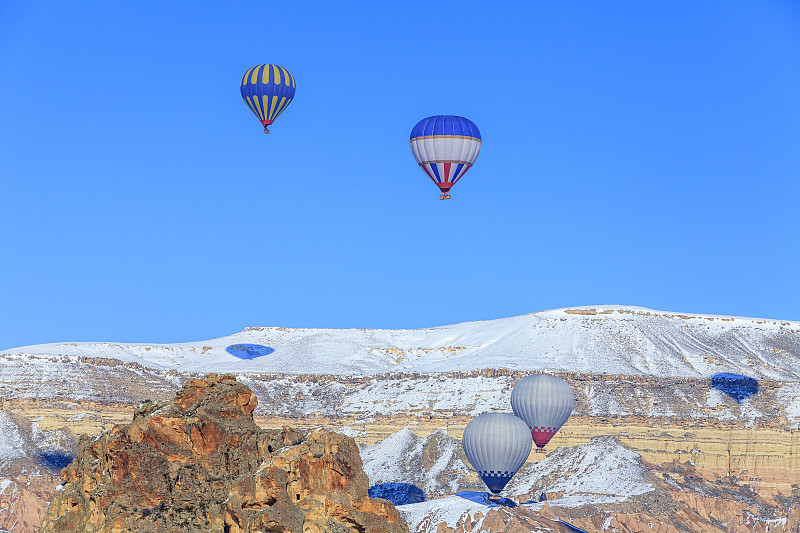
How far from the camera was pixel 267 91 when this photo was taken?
383 ft

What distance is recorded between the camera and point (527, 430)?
126 m

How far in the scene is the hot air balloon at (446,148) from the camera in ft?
366

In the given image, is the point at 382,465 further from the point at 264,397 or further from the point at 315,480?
the point at 315,480

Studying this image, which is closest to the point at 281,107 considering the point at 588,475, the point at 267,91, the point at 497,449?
the point at 267,91

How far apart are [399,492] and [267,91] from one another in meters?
49.5

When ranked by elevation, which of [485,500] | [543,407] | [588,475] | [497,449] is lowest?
[588,475]

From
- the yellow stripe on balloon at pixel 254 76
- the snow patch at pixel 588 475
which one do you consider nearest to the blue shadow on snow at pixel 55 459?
the snow patch at pixel 588 475

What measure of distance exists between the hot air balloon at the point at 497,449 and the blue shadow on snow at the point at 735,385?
74.0 m

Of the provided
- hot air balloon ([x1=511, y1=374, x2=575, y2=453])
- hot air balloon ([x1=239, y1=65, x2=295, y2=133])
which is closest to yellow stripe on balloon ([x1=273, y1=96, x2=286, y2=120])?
hot air balloon ([x1=239, y1=65, x2=295, y2=133])

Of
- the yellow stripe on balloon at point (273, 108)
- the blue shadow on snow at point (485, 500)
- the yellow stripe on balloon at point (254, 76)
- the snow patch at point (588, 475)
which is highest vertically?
the yellow stripe on balloon at point (254, 76)

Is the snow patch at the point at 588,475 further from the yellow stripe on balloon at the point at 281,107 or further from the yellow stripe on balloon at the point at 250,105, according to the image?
the yellow stripe on balloon at the point at 250,105

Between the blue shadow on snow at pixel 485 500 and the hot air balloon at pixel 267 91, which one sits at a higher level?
the hot air balloon at pixel 267 91

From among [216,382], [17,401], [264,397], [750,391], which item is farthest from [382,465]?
[216,382]

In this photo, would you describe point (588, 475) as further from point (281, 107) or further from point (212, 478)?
point (212, 478)
